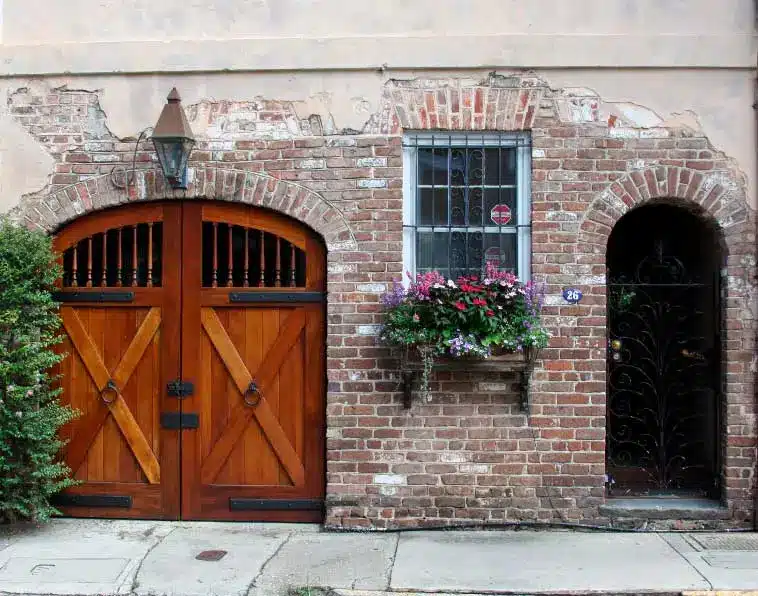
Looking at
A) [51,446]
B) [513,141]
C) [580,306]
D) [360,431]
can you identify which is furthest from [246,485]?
[513,141]

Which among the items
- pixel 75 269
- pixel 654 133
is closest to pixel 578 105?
pixel 654 133

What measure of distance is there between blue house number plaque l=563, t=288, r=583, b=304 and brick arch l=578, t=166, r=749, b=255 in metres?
0.33

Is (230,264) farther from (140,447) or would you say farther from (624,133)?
(624,133)

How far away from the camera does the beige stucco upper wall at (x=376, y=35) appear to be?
20.6ft

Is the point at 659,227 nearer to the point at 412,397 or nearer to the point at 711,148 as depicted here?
the point at 711,148

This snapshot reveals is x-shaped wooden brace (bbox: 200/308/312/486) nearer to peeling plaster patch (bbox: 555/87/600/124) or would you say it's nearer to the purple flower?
the purple flower

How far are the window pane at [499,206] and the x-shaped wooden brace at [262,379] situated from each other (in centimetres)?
166

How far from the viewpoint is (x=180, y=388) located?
6480 mm

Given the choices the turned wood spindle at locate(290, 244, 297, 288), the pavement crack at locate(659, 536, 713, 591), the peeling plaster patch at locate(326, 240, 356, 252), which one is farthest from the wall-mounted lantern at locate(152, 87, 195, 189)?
the pavement crack at locate(659, 536, 713, 591)

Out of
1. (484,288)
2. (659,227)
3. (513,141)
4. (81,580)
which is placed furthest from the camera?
(659,227)

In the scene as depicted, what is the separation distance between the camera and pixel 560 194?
20.6 ft

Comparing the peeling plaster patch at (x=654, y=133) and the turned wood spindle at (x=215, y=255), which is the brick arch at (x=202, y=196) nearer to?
the turned wood spindle at (x=215, y=255)

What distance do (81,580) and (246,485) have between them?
1.53 meters

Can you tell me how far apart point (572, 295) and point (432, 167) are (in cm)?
147
